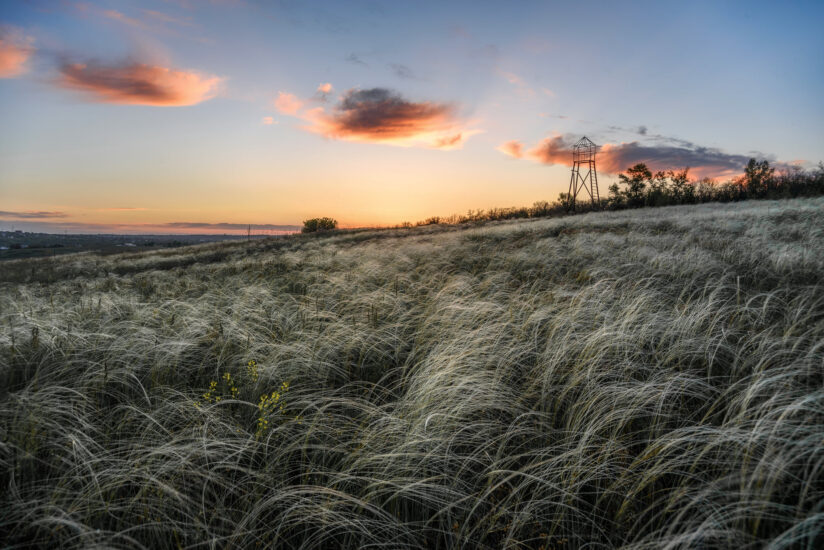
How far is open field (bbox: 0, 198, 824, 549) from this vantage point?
149 centimetres

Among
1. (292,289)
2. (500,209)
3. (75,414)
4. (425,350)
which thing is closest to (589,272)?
(425,350)

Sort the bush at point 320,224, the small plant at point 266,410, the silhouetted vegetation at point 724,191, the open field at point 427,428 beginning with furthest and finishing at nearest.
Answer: the bush at point 320,224 < the silhouetted vegetation at point 724,191 < the small plant at point 266,410 < the open field at point 427,428

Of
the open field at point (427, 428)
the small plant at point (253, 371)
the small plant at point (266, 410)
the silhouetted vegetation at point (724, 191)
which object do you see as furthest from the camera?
the silhouetted vegetation at point (724, 191)

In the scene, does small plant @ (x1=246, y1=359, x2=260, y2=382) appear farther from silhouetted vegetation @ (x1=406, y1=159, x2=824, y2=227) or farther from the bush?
the bush

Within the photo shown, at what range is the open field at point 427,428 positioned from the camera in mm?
1486

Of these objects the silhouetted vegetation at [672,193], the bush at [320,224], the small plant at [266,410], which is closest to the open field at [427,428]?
the small plant at [266,410]

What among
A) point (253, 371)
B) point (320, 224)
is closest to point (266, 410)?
point (253, 371)

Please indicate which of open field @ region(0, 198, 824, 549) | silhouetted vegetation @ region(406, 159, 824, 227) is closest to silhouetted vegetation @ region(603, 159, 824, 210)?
silhouetted vegetation @ region(406, 159, 824, 227)

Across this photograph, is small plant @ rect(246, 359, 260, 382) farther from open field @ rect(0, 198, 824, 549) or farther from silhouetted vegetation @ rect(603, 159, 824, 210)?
silhouetted vegetation @ rect(603, 159, 824, 210)

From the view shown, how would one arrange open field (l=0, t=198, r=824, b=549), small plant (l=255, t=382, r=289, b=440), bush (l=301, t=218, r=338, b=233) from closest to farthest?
open field (l=0, t=198, r=824, b=549), small plant (l=255, t=382, r=289, b=440), bush (l=301, t=218, r=338, b=233)

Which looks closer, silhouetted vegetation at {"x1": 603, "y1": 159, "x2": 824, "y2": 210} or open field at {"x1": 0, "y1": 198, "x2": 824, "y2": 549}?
open field at {"x1": 0, "y1": 198, "x2": 824, "y2": 549}

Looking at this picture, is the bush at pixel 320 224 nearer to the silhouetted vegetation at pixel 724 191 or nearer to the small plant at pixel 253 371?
the silhouetted vegetation at pixel 724 191

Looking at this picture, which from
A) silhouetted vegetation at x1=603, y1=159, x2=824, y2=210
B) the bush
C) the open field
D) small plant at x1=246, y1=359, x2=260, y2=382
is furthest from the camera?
the bush

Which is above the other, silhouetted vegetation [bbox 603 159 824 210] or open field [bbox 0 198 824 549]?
silhouetted vegetation [bbox 603 159 824 210]
